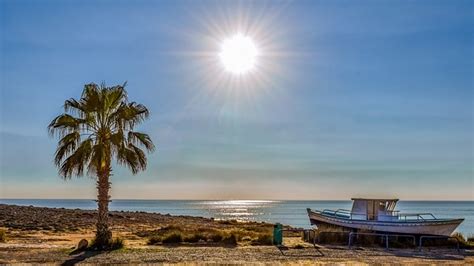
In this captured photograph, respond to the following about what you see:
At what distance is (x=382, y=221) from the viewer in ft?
97.3

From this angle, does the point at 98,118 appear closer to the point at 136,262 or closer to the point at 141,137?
the point at 141,137

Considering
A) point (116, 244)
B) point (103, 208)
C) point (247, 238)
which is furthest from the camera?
point (247, 238)

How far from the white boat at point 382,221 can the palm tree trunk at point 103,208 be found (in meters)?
13.1

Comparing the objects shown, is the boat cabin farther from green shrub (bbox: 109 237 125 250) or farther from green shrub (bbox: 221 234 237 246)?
green shrub (bbox: 109 237 125 250)

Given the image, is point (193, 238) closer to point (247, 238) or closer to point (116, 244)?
point (247, 238)

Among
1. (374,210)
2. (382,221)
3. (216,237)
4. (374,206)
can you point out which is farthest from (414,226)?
(216,237)

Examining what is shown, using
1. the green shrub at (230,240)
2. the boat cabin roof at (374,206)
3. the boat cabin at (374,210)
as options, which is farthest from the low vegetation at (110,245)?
the boat cabin roof at (374,206)

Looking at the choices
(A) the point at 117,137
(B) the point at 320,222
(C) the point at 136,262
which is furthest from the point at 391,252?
(A) the point at 117,137

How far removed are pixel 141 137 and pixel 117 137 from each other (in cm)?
117

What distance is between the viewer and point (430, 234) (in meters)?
28.9

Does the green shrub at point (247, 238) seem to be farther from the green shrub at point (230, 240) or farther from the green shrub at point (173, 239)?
the green shrub at point (173, 239)

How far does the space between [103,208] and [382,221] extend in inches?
570

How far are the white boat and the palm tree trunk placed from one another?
42.9ft

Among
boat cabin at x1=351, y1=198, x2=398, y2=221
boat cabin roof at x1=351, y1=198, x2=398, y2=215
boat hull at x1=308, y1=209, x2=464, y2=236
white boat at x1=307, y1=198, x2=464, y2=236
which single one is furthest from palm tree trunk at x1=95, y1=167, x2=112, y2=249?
boat cabin roof at x1=351, y1=198, x2=398, y2=215
